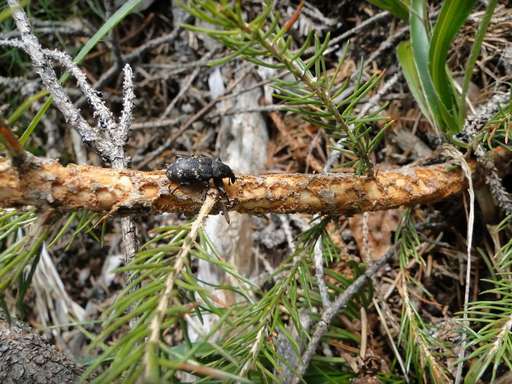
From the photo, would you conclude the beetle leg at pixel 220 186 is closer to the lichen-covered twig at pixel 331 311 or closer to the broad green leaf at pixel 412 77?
the lichen-covered twig at pixel 331 311

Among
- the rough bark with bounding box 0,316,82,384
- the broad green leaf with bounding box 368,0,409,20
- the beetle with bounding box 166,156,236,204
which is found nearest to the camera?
the beetle with bounding box 166,156,236,204

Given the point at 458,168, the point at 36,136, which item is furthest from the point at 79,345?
the point at 458,168

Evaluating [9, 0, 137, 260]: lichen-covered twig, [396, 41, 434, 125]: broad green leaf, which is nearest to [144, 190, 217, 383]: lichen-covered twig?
[9, 0, 137, 260]: lichen-covered twig

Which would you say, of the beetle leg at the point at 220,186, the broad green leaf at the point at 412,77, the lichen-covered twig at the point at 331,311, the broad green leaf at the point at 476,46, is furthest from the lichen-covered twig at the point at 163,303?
the broad green leaf at the point at 412,77

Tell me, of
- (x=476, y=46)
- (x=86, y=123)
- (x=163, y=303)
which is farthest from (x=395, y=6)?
(x=163, y=303)

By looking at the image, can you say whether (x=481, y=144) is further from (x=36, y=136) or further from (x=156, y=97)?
(x=36, y=136)

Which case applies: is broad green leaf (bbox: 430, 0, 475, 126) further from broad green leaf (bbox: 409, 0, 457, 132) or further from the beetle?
the beetle

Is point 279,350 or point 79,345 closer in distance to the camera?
point 279,350
